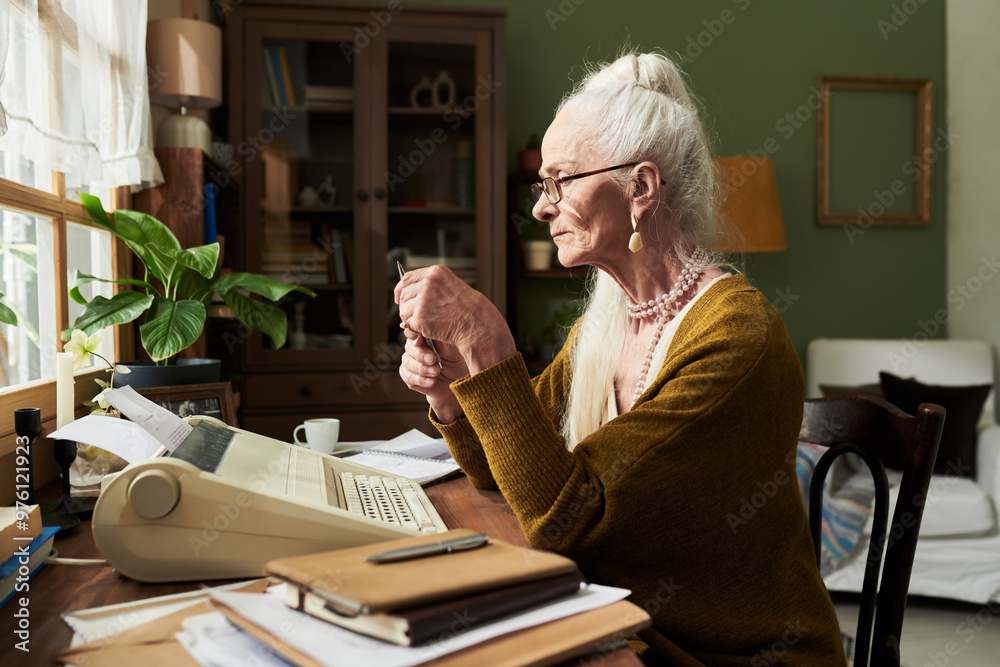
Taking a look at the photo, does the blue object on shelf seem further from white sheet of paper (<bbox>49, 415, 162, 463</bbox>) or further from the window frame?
Answer: white sheet of paper (<bbox>49, 415, 162, 463</bbox>)

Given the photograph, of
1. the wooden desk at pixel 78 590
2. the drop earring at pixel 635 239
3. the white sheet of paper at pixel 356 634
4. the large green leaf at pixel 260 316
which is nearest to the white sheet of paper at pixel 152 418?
the wooden desk at pixel 78 590

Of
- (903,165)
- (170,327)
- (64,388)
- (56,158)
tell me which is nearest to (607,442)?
(64,388)

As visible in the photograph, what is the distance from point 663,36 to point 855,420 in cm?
294

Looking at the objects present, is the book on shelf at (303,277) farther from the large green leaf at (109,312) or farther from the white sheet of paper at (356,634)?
the white sheet of paper at (356,634)

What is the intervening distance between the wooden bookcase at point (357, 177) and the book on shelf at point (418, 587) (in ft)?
7.69

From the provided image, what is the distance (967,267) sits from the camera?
3.63 meters

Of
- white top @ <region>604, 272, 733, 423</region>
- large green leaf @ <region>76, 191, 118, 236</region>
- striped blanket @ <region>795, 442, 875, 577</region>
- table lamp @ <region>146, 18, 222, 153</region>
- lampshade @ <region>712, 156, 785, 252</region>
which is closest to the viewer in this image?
white top @ <region>604, 272, 733, 423</region>

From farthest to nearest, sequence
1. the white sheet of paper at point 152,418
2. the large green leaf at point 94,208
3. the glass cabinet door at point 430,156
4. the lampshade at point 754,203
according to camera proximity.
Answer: the lampshade at point 754,203
the glass cabinet door at point 430,156
the large green leaf at point 94,208
the white sheet of paper at point 152,418

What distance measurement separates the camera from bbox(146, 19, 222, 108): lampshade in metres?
2.28

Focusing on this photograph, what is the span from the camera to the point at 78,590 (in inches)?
29.2

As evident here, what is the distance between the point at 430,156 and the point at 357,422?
3.67ft

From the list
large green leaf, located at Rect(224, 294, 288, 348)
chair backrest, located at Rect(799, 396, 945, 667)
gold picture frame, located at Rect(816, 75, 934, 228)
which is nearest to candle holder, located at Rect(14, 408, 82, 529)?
large green leaf, located at Rect(224, 294, 288, 348)

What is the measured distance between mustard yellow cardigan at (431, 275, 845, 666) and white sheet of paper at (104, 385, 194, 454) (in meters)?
0.32

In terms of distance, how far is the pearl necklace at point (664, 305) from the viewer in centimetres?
117
